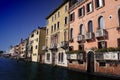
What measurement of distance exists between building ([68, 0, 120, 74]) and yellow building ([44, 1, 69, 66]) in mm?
2828

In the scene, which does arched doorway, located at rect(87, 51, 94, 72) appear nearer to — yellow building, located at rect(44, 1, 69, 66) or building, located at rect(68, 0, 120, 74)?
building, located at rect(68, 0, 120, 74)

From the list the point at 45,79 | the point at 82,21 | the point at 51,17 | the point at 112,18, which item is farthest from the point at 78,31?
the point at 51,17

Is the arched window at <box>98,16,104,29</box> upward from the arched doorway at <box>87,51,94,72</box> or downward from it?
upward

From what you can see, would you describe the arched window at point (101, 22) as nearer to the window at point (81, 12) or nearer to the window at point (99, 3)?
the window at point (99, 3)

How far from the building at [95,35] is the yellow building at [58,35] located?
2.83 m

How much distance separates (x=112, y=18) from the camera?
2006cm

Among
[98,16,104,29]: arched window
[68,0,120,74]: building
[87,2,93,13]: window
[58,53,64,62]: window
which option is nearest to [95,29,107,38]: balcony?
[68,0,120,74]: building

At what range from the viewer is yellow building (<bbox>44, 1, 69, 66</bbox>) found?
33.0 m

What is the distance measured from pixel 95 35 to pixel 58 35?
1546 centimetres

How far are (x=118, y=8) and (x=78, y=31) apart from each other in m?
9.42

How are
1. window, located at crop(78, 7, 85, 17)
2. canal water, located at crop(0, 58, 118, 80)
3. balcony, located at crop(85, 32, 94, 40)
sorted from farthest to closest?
window, located at crop(78, 7, 85, 17) → balcony, located at crop(85, 32, 94, 40) → canal water, located at crop(0, 58, 118, 80)

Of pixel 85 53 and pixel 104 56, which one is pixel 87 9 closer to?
pixel 85 53

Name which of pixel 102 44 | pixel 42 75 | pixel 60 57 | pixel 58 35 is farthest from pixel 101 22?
pixel 58 35

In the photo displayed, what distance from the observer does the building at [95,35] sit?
19.4 m
